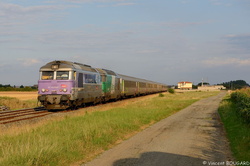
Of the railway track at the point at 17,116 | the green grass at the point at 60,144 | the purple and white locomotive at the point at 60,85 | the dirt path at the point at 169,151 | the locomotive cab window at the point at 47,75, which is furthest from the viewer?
the locomotive cab window at the point at 47,75

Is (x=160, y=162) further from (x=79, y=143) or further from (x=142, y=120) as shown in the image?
(x=142, y=120)

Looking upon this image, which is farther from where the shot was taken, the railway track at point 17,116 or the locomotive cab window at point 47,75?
the locomotive cab window at point 47,75

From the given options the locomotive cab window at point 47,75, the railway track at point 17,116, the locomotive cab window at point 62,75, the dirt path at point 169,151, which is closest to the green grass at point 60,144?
the dirt path at point 169,151

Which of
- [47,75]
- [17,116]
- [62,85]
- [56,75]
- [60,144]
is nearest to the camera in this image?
[60,144]

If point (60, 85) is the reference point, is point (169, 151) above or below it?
below

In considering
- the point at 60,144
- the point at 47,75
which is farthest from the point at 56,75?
the point at 60,144

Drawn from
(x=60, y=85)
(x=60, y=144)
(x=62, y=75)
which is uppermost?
(x=62, y=75)

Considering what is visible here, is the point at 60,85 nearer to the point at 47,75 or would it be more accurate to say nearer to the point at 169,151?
the point at 47,75

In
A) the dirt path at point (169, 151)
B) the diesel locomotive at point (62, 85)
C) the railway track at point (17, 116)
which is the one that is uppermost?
the diesel locomotive at point (62, 85)

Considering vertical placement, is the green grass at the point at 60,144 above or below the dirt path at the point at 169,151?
above

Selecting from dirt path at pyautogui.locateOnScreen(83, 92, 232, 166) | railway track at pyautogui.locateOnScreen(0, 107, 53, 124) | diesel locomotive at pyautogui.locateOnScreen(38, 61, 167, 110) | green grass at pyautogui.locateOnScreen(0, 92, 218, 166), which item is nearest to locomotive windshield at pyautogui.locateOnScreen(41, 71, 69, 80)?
diesel locomotive at pyautogui.locateOnScreen(38, 61, 167, 110)

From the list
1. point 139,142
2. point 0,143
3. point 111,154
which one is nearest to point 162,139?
point 139,142

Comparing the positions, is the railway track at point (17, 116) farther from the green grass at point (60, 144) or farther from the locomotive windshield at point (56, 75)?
the green grass at point (60, 144)

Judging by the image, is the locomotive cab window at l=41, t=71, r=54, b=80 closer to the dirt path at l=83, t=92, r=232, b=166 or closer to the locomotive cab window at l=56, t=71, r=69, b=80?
the locomotive cab window at l=56, t=71, r=69, b=80
